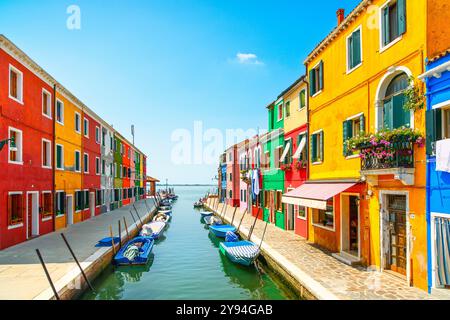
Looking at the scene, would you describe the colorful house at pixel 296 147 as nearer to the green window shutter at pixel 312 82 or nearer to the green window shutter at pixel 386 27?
the green window shutter at pixel 312 82

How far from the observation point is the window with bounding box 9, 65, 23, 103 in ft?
51.8

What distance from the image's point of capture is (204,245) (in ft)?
72.3

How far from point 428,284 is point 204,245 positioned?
1505 cm

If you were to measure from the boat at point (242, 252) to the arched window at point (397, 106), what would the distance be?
26.0ft

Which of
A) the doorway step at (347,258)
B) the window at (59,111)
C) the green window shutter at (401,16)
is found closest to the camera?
the green window shutter at (401,16)

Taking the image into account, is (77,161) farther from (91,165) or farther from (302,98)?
(302,98)

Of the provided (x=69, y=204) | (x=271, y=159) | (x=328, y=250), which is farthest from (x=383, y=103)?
(x=69, y=204)

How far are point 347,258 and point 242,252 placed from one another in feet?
15.9

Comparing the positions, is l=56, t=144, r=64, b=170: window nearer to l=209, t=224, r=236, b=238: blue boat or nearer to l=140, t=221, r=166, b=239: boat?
l=140, t=221, r=166, b=239: boat

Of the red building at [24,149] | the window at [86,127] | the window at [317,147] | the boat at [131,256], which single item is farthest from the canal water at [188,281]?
the window at [86,127]

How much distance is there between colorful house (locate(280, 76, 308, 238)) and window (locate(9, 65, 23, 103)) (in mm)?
13842

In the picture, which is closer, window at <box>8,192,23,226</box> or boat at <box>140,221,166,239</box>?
window at <box>8,192,23,226</box>

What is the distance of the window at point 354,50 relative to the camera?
1240cm

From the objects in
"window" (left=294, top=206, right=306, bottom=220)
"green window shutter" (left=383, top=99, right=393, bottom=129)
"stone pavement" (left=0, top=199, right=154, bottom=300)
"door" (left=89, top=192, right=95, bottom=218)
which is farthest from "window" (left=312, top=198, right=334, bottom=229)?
"door" (left=89, top=192, right=95, bottom=218)
